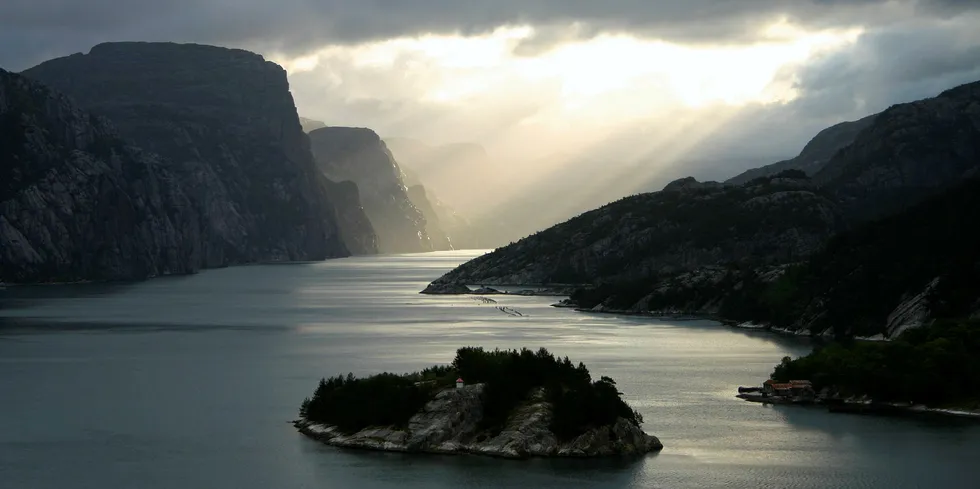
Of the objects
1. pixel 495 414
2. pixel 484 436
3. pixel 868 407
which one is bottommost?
pixel 484 436

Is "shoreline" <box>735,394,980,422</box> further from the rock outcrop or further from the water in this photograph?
the rock outcrop

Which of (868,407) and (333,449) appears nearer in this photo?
(333,449)

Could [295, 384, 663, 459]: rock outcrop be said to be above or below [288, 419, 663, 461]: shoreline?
above

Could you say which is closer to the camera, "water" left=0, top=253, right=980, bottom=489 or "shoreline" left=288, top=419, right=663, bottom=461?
"water" left=0, top=253, right=980, bottom=489

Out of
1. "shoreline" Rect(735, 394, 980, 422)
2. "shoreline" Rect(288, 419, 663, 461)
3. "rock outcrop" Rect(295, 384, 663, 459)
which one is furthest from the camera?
"shoreline" Rect(735, 394, 980, 422)

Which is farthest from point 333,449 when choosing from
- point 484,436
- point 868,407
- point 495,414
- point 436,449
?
point 868,407

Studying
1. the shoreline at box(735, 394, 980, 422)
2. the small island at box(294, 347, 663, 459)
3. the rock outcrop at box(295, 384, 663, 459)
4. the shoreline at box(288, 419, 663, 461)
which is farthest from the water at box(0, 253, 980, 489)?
the shoreline at box(735, 394, 980, 422)

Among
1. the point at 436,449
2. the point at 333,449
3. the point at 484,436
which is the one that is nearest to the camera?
the point at 436,449

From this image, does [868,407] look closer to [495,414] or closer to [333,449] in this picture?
[495,414]
